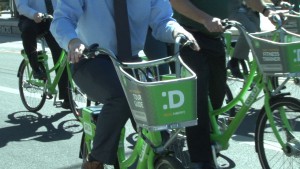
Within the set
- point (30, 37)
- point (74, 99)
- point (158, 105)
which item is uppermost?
point (158, 105)

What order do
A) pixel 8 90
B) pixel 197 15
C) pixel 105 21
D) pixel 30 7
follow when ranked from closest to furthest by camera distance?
pixel 105 21 → pixel 197 15 → pixel 30 7 → pixel 8 90

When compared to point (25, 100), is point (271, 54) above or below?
above

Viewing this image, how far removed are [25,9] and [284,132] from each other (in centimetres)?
421

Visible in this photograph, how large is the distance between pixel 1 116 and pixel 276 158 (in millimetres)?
4397

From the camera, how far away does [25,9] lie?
7.14m

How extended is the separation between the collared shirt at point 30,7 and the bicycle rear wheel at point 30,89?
2.56 ft

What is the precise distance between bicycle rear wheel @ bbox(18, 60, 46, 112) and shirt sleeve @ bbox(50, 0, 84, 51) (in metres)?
4.21

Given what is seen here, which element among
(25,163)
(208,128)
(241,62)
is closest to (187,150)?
(208,128)

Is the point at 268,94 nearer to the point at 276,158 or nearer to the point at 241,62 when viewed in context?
the point at 276,158

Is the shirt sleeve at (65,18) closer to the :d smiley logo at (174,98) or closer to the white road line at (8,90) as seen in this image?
the :d smiley logo at (174,98)

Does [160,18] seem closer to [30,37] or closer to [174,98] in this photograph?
[174,98]

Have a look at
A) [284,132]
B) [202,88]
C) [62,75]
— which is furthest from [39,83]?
[284,132]

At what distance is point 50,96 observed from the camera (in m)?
7.55

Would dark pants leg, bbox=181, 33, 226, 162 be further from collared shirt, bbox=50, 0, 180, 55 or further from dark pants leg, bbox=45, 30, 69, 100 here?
dark pants leg, bbox=45, 30, 69, 100
